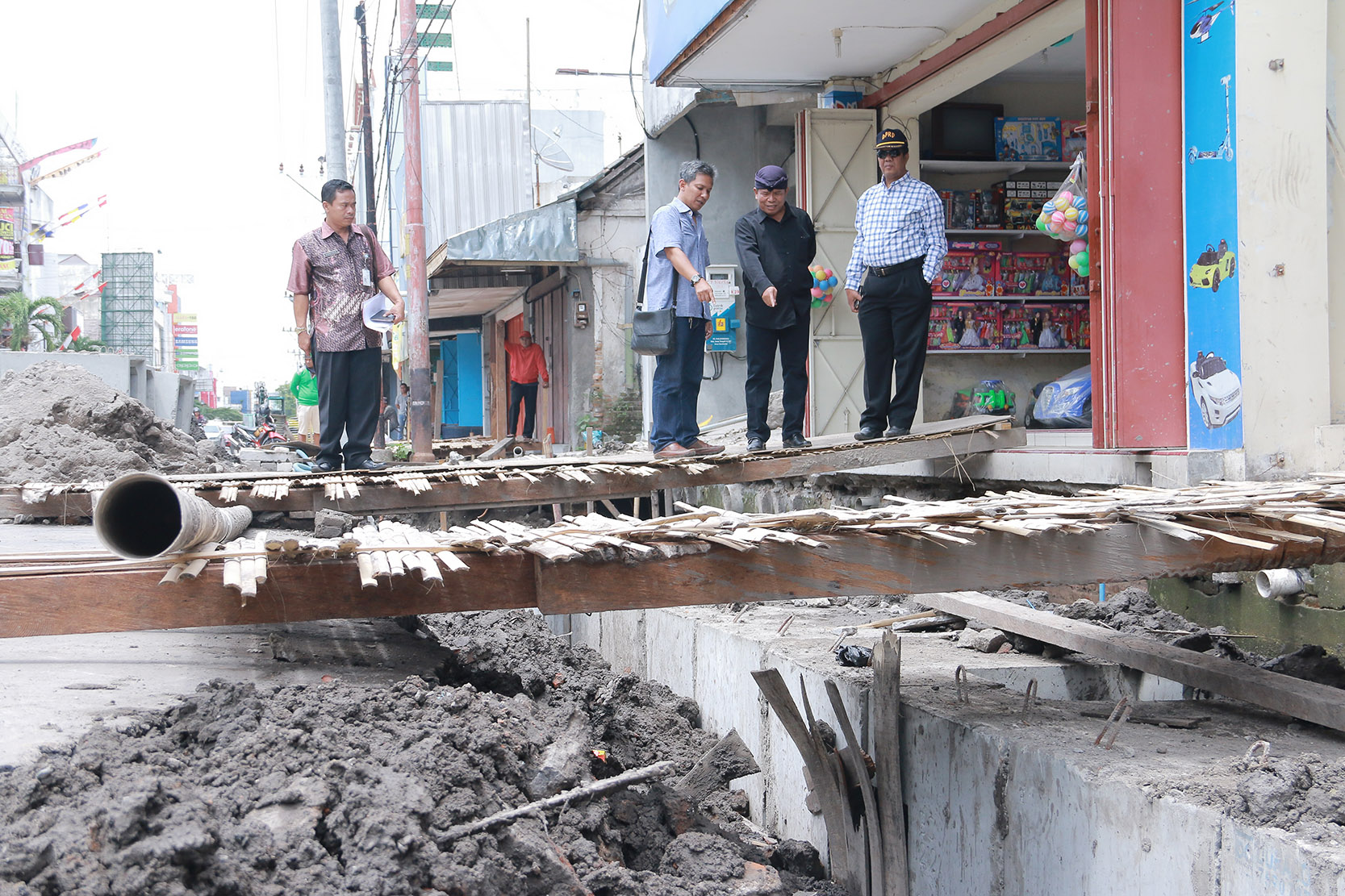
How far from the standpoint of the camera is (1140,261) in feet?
16.4

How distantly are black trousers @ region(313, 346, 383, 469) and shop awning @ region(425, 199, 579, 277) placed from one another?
270 inches

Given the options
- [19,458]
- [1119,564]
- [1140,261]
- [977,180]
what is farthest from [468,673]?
[977,180]

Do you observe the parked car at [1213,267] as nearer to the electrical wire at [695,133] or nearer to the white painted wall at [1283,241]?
the white painted wall at [1283,241]

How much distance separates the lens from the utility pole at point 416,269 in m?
11.7

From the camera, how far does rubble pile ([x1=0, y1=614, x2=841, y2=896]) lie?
6.17 ft

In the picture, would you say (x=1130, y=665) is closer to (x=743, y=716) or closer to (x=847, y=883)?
(x=847, y=883)

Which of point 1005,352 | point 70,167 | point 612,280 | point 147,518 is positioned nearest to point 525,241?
point 612,280

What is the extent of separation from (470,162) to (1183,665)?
2044cm

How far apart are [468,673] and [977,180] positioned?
22.8ft

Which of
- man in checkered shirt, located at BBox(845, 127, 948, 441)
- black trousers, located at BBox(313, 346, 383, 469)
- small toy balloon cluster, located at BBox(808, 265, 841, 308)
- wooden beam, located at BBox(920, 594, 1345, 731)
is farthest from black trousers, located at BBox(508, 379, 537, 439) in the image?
wooden beam, located at BBox(920, 594, 1345, 731)

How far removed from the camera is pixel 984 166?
28.1 feet

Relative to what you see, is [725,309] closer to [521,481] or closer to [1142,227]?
[1142,227]

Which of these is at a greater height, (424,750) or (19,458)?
(19,458)

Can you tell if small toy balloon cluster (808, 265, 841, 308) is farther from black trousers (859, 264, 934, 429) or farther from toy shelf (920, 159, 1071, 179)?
black trousers (859, 264, 934, 429)
